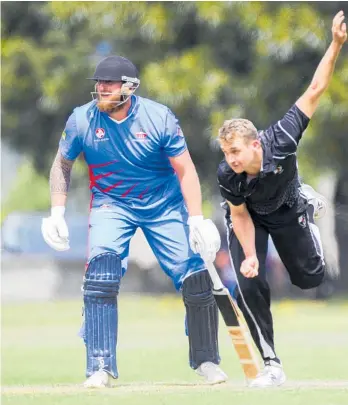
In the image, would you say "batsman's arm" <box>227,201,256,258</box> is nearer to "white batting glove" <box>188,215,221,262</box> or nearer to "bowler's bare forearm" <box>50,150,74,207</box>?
"white batting glove" <box>188,215,221,262</box>

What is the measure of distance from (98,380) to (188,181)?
4.78 feet

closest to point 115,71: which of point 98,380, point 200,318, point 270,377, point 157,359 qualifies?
point 200,318

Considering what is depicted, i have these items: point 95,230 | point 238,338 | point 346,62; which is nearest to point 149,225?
point 95,230

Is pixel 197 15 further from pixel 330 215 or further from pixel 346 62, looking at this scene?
pixel 330 215

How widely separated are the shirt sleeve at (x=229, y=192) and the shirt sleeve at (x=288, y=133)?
0.36m

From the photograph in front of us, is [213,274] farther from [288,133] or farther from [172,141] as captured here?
[288,133]

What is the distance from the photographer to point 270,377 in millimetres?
8578

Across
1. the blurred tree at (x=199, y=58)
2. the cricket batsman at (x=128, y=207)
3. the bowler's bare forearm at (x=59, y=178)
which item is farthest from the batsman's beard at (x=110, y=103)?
the blurred tree at (x=199, y=58)

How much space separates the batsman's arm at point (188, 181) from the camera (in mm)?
8812

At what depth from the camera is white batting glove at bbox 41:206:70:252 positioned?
9.10 metres

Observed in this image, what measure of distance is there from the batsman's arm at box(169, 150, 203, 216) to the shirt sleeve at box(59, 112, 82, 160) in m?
0.66

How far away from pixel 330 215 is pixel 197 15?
4.43 metres

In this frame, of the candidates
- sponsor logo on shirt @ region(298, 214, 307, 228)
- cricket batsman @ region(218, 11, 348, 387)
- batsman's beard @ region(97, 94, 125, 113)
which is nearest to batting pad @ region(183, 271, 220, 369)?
cricket batsman @ region(218, 11, 348, 387)

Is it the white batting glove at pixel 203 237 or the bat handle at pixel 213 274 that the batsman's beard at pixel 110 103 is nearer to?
the white batting glove at pixel 203 237
